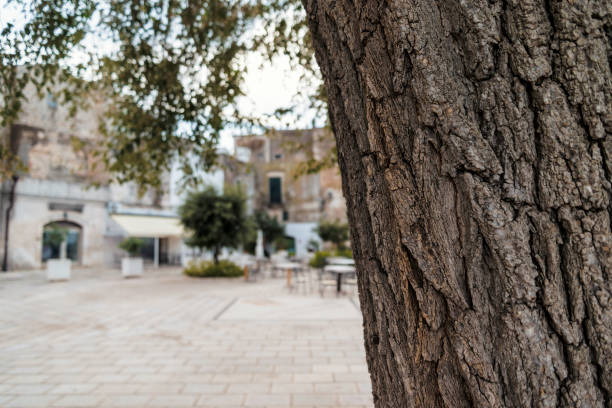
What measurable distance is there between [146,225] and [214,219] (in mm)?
7012

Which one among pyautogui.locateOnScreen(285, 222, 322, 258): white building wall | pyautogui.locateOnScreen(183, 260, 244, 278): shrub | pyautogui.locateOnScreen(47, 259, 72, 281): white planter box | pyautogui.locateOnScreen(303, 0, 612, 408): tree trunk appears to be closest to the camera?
pyautogui.locateOnScreen(303, 0, 612, 408): tree trunk

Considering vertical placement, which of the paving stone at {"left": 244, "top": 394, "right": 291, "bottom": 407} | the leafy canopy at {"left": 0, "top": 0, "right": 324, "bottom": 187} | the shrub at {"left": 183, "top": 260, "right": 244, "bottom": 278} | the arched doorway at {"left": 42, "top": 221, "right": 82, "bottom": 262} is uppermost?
the leafy canopy at {"left": 0, "top": 0, "right": 324, "bottom": 187}

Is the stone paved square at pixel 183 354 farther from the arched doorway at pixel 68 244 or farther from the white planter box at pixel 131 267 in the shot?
the arched doorway at pixel 68 244

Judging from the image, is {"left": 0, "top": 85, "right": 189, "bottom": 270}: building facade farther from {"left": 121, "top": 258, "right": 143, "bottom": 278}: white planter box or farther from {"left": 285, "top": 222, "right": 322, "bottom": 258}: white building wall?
{"left": 285, "top": 222, "right": 322, "bottom": 258}: white building wall

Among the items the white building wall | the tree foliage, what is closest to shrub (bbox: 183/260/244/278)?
the tree foliage

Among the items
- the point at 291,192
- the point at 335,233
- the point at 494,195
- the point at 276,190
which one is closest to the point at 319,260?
the point at 335,233

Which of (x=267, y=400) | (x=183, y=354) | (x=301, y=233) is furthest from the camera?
(x=301, y=233)

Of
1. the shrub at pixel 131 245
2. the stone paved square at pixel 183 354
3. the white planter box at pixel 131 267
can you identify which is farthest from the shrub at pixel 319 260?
the stone paved square at pixel 183 354

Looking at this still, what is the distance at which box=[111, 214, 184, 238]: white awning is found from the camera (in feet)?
62.1

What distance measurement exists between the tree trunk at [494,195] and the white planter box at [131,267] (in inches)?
643

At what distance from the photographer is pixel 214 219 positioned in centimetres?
1480

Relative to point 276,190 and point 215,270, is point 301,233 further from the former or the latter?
point 215,270

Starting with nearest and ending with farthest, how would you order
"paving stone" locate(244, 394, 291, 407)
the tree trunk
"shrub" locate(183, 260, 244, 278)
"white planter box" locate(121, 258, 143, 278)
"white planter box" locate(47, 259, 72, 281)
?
1. the tree trunk
2. "paving stone" locate(244, 394, 291, 407)
3. "white planter box" locate(47, 259, 72, 281)
4. "shrub" locate(183, 260, 244, 278)
5. "white planter box" locate(121, 258, 143, 278)

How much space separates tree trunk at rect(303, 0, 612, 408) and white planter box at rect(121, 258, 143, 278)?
643 inches
